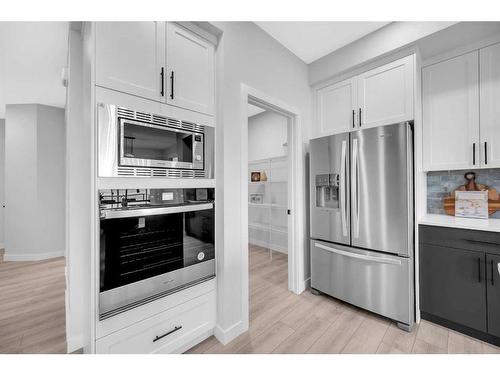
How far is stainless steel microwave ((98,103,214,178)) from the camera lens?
4.17 feet

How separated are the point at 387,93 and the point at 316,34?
35.5 inches

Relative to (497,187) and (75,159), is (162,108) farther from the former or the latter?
(497,187)

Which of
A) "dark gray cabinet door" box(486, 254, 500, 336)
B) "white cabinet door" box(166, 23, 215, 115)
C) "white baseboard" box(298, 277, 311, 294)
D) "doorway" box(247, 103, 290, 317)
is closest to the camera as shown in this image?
"white cabinet door" box(166, 23, 215, 115)

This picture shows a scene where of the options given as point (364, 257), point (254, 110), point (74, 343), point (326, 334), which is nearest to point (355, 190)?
point (364, 257)

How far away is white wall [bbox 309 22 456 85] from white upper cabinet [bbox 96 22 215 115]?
55.8 inches

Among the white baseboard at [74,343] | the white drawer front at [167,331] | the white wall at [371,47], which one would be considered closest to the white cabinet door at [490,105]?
the white wall at [371,47]

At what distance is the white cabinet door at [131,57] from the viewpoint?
1.26 metres

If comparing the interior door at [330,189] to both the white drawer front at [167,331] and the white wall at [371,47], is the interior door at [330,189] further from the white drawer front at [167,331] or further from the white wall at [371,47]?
the white drawer front at [167,331]

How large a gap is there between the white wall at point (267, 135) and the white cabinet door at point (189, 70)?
8.74 ft

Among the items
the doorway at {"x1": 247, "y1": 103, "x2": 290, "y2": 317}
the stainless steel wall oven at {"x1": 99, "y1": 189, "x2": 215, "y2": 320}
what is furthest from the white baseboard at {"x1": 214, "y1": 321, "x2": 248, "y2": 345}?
the doorway at {"x1": 247, "y1": 103, "x2": 290, "y2": 317}

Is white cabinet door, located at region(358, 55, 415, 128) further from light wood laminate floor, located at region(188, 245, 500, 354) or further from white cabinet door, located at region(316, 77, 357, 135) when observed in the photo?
light wood laminate floor, located at region(188, 245, 500, 354)

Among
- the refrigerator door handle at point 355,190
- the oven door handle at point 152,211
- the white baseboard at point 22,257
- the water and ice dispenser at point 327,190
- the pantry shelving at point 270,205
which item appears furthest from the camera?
the pantry shelving at point 270,205

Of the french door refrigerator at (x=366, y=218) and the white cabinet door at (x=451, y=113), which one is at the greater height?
the white cabinet door at (x=451, y=113)

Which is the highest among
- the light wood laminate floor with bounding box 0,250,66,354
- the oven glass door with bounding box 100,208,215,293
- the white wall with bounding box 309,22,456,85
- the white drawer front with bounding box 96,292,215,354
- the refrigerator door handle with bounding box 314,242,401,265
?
the white wall with bounding box 309,22,456,85
